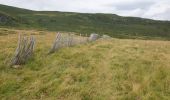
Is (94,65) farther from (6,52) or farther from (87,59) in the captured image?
(6,52)

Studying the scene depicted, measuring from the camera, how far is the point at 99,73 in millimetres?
12547

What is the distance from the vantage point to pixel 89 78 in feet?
39.7

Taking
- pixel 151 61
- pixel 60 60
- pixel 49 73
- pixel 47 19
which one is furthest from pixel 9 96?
pixel 47 19

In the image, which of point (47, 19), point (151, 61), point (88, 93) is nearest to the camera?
point (88, 93)

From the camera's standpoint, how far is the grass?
34.3 ft

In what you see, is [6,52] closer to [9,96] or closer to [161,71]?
[9,96]

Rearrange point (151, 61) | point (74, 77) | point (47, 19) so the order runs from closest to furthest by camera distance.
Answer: point (74, 77) → point (151, 61) → point (47, 19)

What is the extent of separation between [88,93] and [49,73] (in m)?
3.15

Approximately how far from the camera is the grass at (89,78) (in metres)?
10.5

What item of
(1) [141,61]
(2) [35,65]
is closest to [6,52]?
(2) [35,65]

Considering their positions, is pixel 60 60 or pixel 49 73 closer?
pixel 49 73

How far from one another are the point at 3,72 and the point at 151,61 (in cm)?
696

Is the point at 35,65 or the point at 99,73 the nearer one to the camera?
the point at 99,73

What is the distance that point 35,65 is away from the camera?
14.7 m
